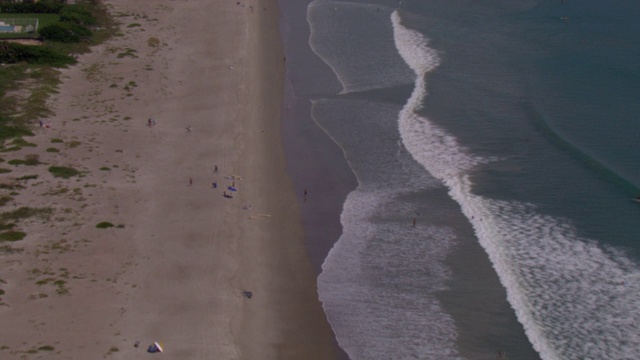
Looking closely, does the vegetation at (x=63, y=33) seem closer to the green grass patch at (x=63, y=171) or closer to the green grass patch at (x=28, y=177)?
the green grass patch at (x=63, y=171)

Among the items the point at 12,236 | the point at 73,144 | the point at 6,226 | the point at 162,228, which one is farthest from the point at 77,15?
the point at 12,236

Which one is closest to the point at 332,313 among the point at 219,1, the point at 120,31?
the point at 120,31

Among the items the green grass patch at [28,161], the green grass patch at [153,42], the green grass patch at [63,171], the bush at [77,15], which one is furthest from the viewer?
the bush at [77,15]

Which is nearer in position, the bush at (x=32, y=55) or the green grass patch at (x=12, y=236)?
the green grass patch at (x=12, y=236)

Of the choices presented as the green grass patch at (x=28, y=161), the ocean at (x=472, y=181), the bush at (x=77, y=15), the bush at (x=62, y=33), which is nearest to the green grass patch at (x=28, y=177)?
the green grass patch at (x=28, y=161)

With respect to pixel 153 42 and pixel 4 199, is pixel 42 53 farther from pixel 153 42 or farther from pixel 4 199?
pixel 4 199

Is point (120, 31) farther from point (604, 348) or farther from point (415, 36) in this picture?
point (604, 348)
